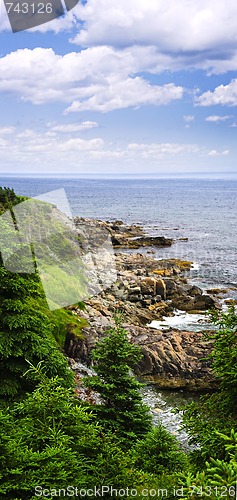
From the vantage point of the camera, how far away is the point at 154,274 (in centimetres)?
3847

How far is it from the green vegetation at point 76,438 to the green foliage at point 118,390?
241 mm

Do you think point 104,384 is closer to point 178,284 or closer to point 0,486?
point 0,486

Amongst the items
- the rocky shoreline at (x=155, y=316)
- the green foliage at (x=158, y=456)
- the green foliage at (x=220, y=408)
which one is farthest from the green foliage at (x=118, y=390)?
the green foliage at (x=220, y=408)

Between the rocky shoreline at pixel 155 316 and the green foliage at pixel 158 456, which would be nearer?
the green foliage at pixel 158 456

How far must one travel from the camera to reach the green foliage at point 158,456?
8586 mm

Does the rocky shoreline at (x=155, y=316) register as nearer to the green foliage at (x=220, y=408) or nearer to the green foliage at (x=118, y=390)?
the green foliage at (x=220, y=408)

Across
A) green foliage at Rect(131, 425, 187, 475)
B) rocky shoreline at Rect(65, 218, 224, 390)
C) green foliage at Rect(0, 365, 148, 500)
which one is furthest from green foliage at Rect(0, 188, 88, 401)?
rocky shoreline at Rect(65, 218, 224, 390)

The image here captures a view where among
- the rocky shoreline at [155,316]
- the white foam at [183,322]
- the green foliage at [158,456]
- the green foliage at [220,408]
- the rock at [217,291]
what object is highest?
the green foliage at [220,408]

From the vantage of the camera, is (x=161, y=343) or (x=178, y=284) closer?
(x=161, y=343)

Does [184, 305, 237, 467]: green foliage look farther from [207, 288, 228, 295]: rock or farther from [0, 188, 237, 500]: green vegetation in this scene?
[207, 288, 228, 295]: rock

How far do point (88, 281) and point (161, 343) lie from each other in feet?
31.1

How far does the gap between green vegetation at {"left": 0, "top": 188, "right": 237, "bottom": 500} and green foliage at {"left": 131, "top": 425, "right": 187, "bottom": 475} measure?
0.06 ft

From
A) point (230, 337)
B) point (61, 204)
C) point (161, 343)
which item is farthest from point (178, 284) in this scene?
point (230, 337)

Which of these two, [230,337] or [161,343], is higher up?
[230,337]
